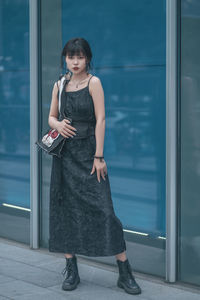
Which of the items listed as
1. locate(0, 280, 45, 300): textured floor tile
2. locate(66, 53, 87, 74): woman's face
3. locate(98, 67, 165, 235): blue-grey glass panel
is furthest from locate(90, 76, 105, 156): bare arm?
locate(0, 280, 45, 300): textured floor tile

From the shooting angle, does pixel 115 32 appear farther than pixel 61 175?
Yes

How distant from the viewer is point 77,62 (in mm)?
5004

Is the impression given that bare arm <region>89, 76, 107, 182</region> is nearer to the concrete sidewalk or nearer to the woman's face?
the woman's face

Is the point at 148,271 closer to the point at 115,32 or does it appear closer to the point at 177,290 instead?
the point at 177,290

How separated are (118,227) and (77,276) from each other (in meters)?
0.56

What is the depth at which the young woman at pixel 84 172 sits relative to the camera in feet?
16.4

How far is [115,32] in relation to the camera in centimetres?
580

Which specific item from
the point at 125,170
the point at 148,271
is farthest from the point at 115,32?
the point at 148,271

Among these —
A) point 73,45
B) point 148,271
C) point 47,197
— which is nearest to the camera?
point 73,45

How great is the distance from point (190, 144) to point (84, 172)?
897mm

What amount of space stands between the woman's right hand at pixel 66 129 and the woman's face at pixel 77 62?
0.41m

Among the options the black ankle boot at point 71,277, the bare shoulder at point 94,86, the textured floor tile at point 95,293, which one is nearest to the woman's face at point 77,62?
the bare shoulder at point 94,86

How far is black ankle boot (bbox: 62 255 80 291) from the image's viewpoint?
513cm

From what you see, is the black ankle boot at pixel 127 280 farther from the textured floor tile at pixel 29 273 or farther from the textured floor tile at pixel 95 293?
the textured floor tile at pixel 29 273
